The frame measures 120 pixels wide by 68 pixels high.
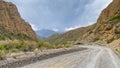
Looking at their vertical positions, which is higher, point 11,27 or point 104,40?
point 11,27

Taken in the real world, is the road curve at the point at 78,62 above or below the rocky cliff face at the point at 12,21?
below

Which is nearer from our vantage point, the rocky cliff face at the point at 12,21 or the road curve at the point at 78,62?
the road curve at the point at 78,62

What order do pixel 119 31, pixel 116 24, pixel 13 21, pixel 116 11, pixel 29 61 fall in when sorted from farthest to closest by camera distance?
pixel 116 11 < pixel 13 21 < pixel 116 24 < pixel 119 31 < pixel 29 61

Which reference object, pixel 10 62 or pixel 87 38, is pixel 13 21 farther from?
pixel 10 62

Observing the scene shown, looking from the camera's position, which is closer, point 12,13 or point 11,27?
point 11,27

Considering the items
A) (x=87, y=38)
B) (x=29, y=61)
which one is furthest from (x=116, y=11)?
(x=29, y=61)

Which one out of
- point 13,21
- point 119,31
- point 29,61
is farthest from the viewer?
point 13,21

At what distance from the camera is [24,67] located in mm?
17875

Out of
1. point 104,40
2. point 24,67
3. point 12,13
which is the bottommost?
point 24,67

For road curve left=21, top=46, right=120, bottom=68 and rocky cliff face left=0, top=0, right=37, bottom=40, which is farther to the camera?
rocky cliff face left=0, top=0, right=37, bottom=40

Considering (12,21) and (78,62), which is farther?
(12,21)

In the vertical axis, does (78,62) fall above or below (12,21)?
below

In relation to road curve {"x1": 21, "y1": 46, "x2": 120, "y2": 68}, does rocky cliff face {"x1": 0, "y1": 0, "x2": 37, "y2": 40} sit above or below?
above

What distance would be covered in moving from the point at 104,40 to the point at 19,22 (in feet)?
141
